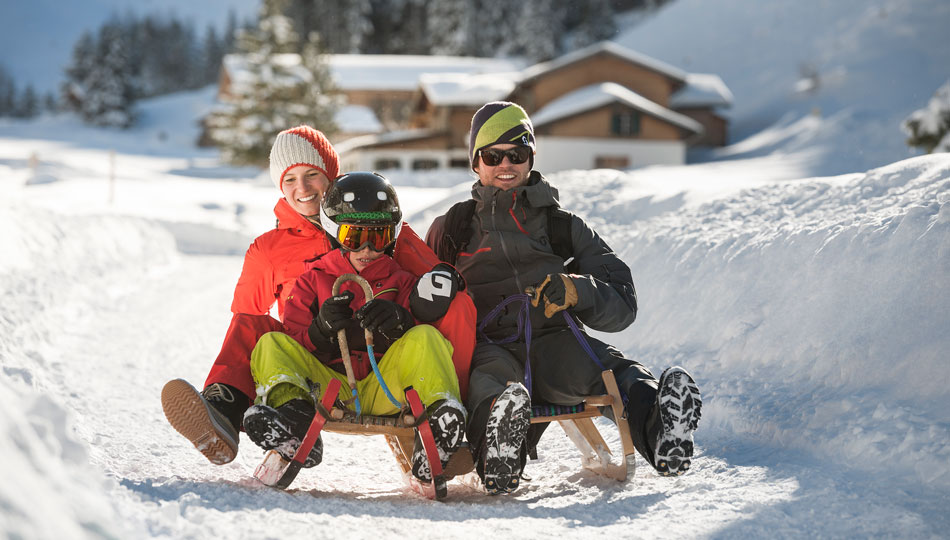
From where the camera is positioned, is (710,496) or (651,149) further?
(651,149)

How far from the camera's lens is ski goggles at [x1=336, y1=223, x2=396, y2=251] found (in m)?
3.76

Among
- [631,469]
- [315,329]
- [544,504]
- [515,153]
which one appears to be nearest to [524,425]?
[544,504]

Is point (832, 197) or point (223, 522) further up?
point (832, 197)

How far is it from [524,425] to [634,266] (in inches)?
162

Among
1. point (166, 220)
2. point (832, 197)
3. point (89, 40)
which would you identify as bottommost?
point (166, 220)

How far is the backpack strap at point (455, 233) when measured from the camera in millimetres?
4270

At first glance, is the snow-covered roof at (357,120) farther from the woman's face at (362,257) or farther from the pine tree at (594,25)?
the woman's face at (362,257)

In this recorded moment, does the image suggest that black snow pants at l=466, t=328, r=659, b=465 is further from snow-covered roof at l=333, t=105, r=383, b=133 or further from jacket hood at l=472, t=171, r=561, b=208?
snow-covered roof at l=333, t=105, r=383, b=133

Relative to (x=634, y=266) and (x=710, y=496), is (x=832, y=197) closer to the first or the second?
(x=634, y=266)

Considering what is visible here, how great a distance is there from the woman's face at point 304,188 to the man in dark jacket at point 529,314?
758 millimetres

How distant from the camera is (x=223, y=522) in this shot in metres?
2.52

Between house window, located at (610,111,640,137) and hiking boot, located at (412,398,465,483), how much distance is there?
31.4 m

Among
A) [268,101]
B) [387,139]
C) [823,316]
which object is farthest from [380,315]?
[268,101]

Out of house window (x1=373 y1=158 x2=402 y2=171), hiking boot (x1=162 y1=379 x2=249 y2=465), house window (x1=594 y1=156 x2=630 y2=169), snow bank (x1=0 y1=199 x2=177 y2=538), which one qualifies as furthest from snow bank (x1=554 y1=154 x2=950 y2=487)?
house window (x1=373 y1=158 x2=402 y2=171)
